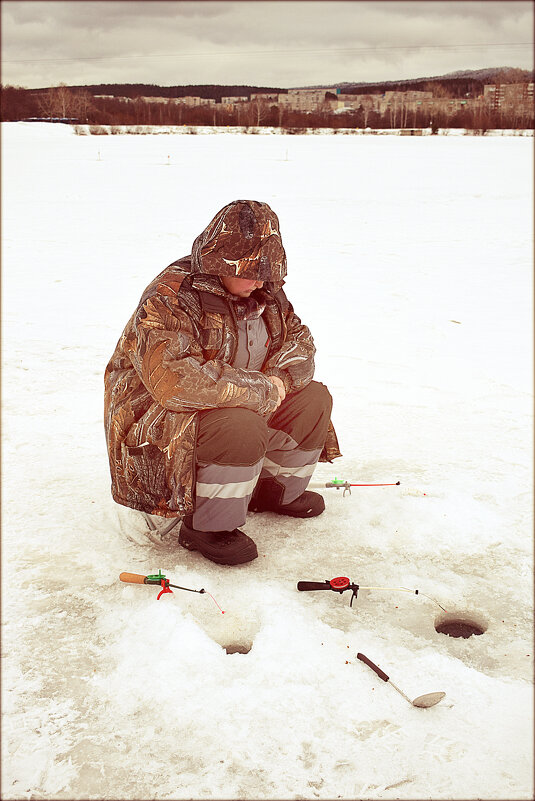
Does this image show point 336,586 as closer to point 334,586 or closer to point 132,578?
point 334,586

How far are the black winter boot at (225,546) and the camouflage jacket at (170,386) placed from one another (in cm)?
17

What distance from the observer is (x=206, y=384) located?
2.26 m

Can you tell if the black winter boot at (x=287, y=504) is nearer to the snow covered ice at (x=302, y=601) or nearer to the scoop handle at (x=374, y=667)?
the snow covered ice at (x=302, y=601)

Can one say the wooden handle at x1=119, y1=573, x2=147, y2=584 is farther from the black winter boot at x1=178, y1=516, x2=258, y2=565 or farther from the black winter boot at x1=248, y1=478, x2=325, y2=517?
the black winter boot at x1=248, y1=478, x2=325, y2=517

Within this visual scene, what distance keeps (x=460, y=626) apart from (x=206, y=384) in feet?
3.62

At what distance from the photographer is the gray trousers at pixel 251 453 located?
2295 mm

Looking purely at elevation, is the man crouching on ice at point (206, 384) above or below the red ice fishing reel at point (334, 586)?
above

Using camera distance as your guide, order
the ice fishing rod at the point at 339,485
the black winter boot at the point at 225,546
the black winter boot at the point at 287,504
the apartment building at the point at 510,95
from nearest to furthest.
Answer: the black winter boot at the point at 225,546
the black winter boot at the point at 287,504
the ice fishing rod at the point at 339,485
the apartment building at the point at 510,95

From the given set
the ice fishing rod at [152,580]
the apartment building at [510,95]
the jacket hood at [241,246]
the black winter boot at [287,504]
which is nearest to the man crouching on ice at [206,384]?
the jacket hood at [241,246]

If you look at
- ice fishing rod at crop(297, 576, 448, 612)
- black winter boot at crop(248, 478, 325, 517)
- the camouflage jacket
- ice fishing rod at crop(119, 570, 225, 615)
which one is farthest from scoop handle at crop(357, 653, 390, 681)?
black winter boot at crop(248, 478, 325, 517)

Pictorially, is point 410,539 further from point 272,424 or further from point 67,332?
point 67,332

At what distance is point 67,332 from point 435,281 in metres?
4.01

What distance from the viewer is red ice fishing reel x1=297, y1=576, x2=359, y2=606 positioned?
2270mm

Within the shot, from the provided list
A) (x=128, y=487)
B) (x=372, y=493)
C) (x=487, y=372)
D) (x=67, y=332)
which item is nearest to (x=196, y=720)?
(x=128, y=487)
